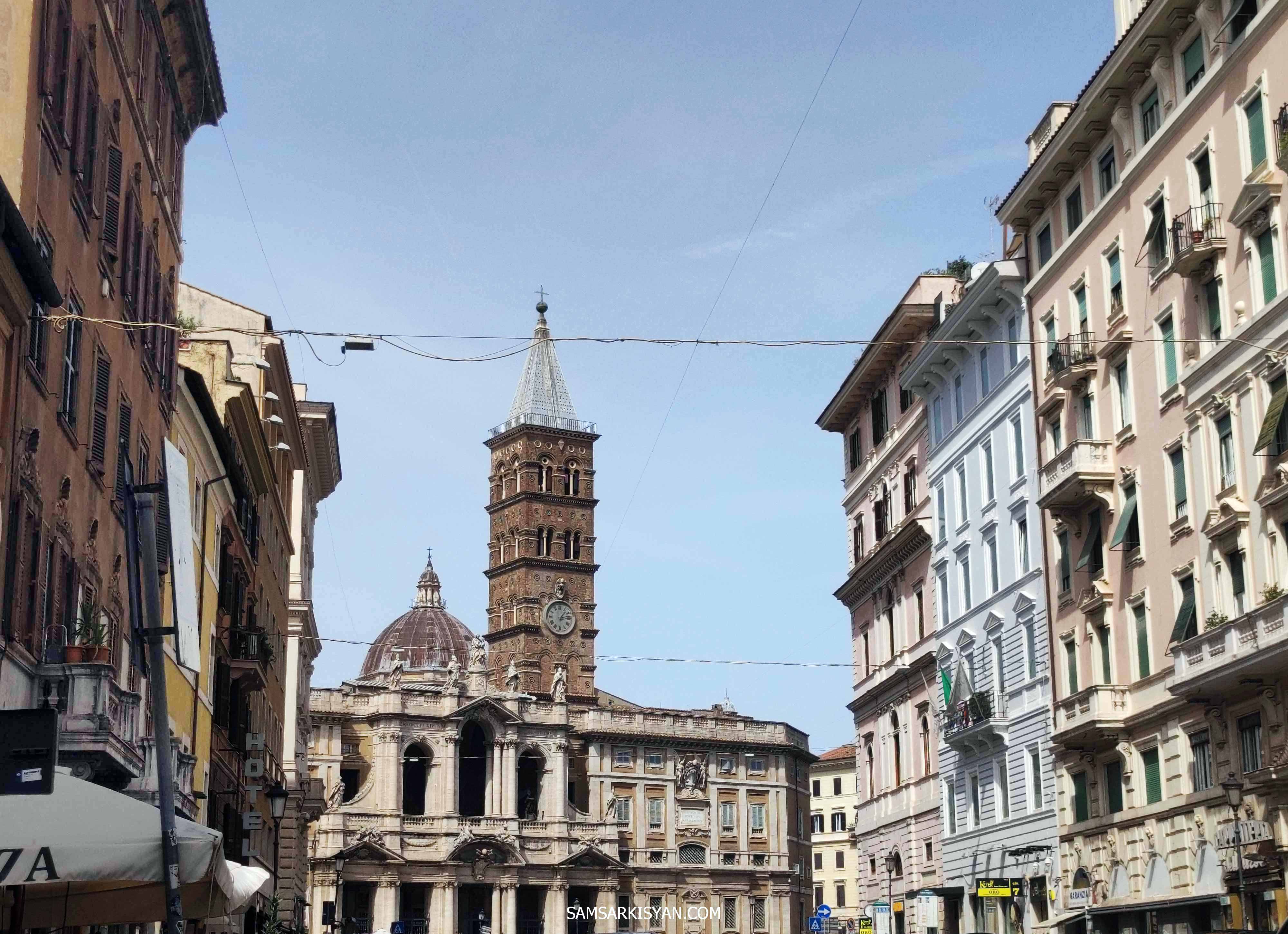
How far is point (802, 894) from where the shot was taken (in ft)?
384

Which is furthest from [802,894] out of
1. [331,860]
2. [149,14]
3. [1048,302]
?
[149,14]

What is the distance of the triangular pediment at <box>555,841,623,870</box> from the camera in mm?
104438

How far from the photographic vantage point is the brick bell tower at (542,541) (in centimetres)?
12706

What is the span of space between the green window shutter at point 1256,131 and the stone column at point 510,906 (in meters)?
80.6

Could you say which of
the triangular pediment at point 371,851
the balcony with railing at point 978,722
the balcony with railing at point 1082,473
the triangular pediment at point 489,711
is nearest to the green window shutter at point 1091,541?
the balcony with railing at point 1082,473

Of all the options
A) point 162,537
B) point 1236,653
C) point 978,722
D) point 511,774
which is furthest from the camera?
point 511,774

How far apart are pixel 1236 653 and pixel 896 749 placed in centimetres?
2471

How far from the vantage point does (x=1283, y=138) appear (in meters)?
27.8

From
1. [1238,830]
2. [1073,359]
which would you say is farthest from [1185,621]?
[1073,359]

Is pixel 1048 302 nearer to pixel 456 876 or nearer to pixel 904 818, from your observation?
pixel 904 818

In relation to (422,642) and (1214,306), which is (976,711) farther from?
(422,642)

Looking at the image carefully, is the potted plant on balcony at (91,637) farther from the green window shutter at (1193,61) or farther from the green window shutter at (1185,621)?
the green window shutter at (1193,61)

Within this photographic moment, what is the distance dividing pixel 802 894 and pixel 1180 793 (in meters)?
88.4

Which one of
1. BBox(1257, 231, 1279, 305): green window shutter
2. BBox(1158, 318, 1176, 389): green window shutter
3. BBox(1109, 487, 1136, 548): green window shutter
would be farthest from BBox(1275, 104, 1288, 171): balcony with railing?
BBox(1109, 487, 1136, 548): green window shutter
